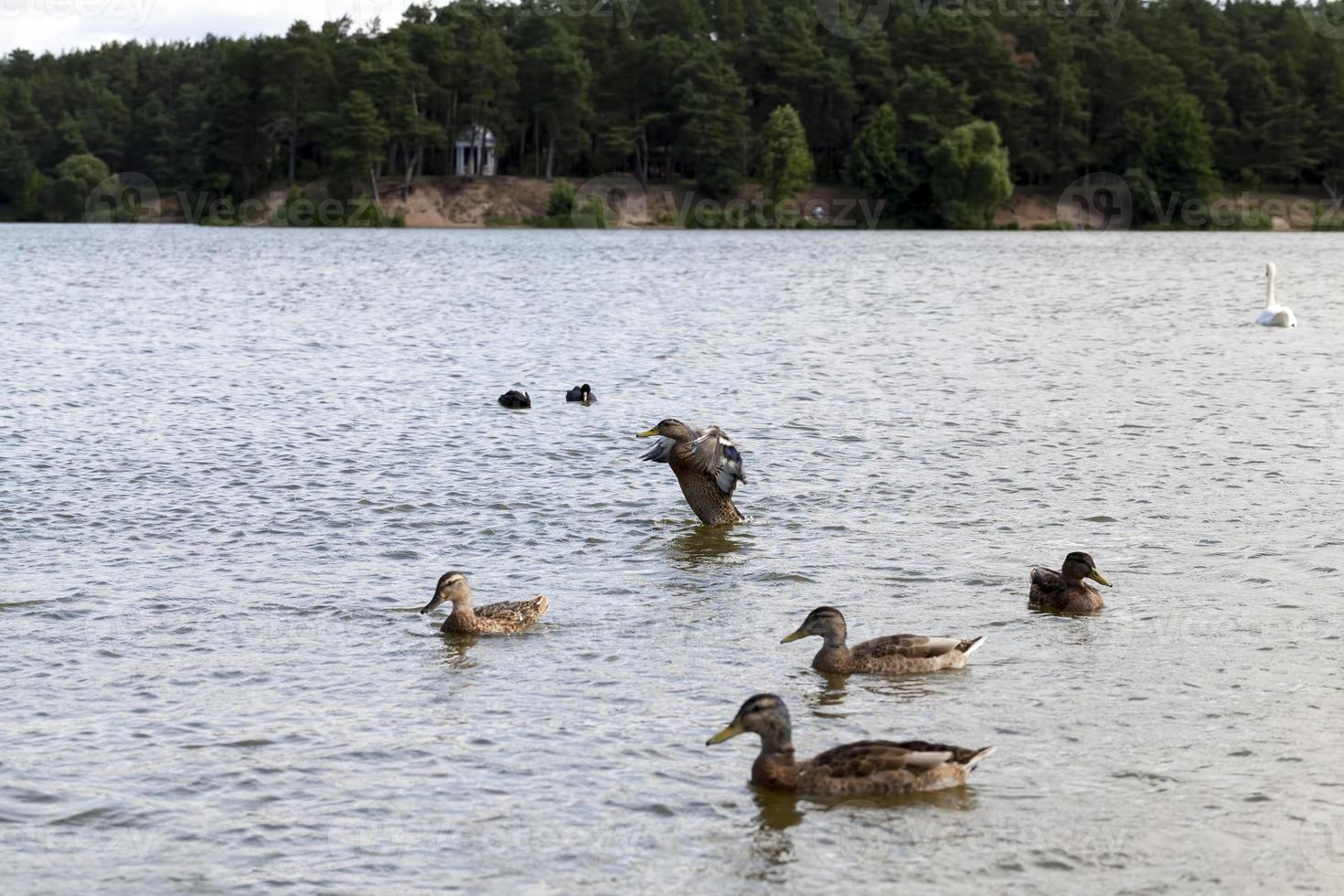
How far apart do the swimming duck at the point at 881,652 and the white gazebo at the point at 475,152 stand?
147248 mm

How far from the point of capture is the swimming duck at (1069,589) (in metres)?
13.0

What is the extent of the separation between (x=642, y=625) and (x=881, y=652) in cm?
225

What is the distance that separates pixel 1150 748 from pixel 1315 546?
20.8 ft

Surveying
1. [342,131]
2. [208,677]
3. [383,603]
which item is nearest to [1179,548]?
[383,603]

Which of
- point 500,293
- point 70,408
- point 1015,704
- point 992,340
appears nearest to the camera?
point 1015,704

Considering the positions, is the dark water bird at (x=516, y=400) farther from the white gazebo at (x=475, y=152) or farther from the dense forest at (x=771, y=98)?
the white gazebo at (x=475, y=152)

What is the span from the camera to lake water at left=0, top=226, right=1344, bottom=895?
8617 mm

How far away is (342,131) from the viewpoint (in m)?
145

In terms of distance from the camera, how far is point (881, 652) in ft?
37.9

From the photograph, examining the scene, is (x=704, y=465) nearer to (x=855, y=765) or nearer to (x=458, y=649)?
(x=458, y=649)

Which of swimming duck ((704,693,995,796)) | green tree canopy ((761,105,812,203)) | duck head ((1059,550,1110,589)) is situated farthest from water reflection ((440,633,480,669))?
green tree canopy ((761,105,812,203))

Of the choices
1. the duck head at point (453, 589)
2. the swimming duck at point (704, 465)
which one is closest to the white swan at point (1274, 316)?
the swimming duck at point (704, 465)

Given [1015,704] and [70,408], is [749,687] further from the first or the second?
[70,408]

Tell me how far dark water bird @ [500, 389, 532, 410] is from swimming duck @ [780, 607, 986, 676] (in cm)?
1559
